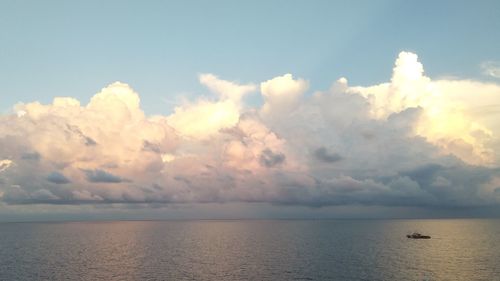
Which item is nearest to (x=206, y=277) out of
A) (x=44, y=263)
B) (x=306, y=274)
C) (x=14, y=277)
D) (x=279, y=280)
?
(x=279, y=280)

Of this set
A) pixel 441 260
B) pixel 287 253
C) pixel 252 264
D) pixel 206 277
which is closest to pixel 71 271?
pixel 206 277

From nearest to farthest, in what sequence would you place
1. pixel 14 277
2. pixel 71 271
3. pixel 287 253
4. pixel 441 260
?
pixel 14 277 < pixel 71 271 < pixel 441 260 < pixel 287 253

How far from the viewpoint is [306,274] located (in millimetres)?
114000

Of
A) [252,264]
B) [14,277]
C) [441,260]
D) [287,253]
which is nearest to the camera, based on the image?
[14,277]

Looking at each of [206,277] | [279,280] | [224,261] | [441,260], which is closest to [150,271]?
[206,277]

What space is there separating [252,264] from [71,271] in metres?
56.8

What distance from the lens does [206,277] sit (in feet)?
363

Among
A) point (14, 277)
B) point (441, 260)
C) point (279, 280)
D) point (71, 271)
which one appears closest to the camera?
point (279, 280)

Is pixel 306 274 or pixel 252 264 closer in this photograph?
pixel 306 274

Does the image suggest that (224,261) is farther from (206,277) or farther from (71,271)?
(71,271)

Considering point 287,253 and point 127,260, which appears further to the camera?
point 287,253

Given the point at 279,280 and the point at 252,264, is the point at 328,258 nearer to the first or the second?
the point at 252,264

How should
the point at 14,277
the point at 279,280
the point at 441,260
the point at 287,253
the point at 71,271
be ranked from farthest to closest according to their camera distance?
the point at 287,253
the point at 441,260
the point at 71,271
the point at 14,277
the point at 279,280

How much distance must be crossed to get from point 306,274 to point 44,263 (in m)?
92.5
